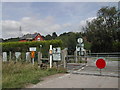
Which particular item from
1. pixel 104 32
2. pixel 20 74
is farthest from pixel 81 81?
pixel 104 32

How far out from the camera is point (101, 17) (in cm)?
3959

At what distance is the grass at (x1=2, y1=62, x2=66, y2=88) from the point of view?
697 centimetres

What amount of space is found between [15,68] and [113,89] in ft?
20.5

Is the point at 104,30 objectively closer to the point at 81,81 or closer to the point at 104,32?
the point at 104,32

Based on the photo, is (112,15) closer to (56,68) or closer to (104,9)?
(104,9)

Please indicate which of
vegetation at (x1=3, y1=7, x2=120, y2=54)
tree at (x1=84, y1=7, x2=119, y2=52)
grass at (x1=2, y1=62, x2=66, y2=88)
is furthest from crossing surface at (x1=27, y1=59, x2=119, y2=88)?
tree at (x1=84, y1=7, x2=119, y2=52)

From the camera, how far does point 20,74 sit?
29.7 ft

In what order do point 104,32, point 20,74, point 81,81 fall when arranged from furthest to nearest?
point 104,32 < point 20,74 < point 81,81

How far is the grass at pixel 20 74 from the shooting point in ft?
22.9

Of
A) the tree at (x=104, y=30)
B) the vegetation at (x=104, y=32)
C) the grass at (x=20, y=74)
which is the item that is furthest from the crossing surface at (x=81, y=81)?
the tree at (x=104, y=30)

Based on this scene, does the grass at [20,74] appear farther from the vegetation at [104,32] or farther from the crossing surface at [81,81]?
the vegetation at [104,32]

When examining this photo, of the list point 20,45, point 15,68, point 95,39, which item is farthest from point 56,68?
point 95,39

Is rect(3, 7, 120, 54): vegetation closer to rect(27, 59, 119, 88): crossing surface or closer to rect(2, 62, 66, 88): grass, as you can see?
rect(2, 62, 66, 88): grass

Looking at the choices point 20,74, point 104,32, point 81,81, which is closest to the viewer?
point 81,81
